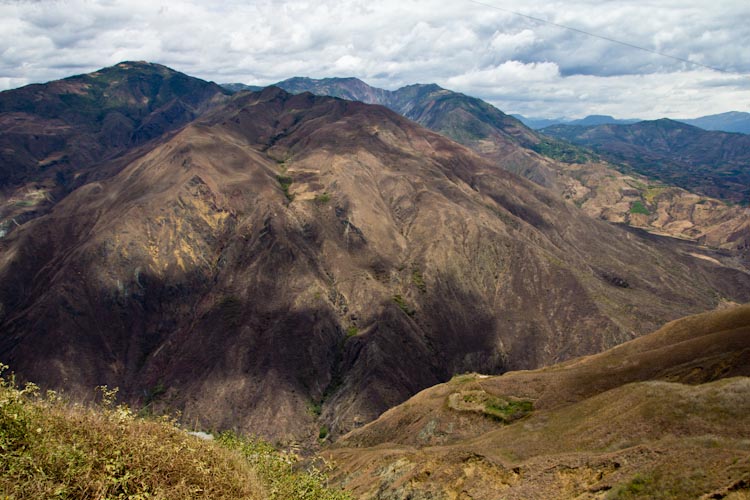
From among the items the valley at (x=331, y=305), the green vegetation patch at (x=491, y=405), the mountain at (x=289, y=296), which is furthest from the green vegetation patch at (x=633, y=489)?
the mountain at (x=289, y=296)

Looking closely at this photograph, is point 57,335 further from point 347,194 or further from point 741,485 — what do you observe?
point 741,485

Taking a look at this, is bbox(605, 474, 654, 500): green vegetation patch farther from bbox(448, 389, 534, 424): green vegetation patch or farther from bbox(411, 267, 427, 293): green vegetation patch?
bbox(411, 267, 427, 293): green vegetation patch

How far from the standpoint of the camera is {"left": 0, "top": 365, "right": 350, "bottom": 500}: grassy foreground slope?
10.7 m

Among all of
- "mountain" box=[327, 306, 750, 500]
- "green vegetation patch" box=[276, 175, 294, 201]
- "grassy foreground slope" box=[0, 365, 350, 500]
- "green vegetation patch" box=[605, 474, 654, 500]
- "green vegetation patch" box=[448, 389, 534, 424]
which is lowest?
"green vegetation patch" box=[448, 389, 534, 424]

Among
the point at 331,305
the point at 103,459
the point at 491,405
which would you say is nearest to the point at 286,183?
the point at 331,305

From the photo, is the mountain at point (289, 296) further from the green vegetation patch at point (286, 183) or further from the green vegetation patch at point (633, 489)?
the green vegetation patch at point (633, 489)

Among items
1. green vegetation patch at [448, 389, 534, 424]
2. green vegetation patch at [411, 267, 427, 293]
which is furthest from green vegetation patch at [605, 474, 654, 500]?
green vegetation patch at [411, 267, 427, 293]

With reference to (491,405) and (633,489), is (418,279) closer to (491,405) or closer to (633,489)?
(491,405)

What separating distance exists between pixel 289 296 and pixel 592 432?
109 meters

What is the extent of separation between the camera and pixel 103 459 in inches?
456

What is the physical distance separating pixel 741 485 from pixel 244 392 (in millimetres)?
113302

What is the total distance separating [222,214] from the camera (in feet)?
532

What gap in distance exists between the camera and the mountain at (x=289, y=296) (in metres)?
122

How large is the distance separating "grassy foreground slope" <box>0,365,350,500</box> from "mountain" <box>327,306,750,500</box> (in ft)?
29.6
